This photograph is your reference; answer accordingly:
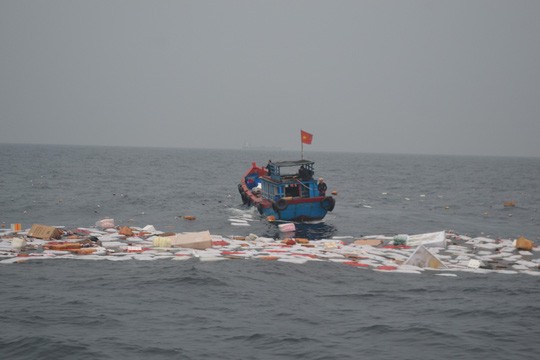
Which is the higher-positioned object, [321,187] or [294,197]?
[321,187]

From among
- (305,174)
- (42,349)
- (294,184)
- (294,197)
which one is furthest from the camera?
(305,174)

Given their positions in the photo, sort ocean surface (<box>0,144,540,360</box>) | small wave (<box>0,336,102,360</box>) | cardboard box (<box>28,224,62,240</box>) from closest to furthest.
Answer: small wave (<box>0,336,102,360</box>), ocean surface (<box>0,144,540,360</box>), cardboard box (<box>28,224,62,240</box>)

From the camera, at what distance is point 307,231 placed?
101ft

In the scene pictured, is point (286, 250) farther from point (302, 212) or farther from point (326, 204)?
point (326, 204)

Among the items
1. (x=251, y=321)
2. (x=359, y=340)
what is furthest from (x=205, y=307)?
(x=359, y=340)

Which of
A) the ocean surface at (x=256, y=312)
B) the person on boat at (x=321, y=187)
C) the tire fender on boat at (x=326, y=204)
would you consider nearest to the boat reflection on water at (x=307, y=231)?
the tire fender on boat at (x=326, y=204)

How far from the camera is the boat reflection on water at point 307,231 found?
2905 centimetres

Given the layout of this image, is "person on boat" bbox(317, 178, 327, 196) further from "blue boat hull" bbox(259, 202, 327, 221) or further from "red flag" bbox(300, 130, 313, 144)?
"red flag" bbox(300, 130, 313, 144)

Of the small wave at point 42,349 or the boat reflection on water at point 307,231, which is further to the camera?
the boat reflection on water at point 307,231

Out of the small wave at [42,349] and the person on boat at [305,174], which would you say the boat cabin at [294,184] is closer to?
the person on boat at [305,174]

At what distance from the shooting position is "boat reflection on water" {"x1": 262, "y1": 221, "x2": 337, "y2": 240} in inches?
1144

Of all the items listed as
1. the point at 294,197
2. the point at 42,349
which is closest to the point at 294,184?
the point at 294,197

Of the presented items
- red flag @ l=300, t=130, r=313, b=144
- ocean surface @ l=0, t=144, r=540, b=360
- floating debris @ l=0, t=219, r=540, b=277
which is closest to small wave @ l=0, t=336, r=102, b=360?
ocean surface @ l=0, t=144, r=540, b=360

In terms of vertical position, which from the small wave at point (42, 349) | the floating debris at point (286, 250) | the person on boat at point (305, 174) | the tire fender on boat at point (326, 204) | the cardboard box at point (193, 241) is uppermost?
the person on boat at point (305, 174)
